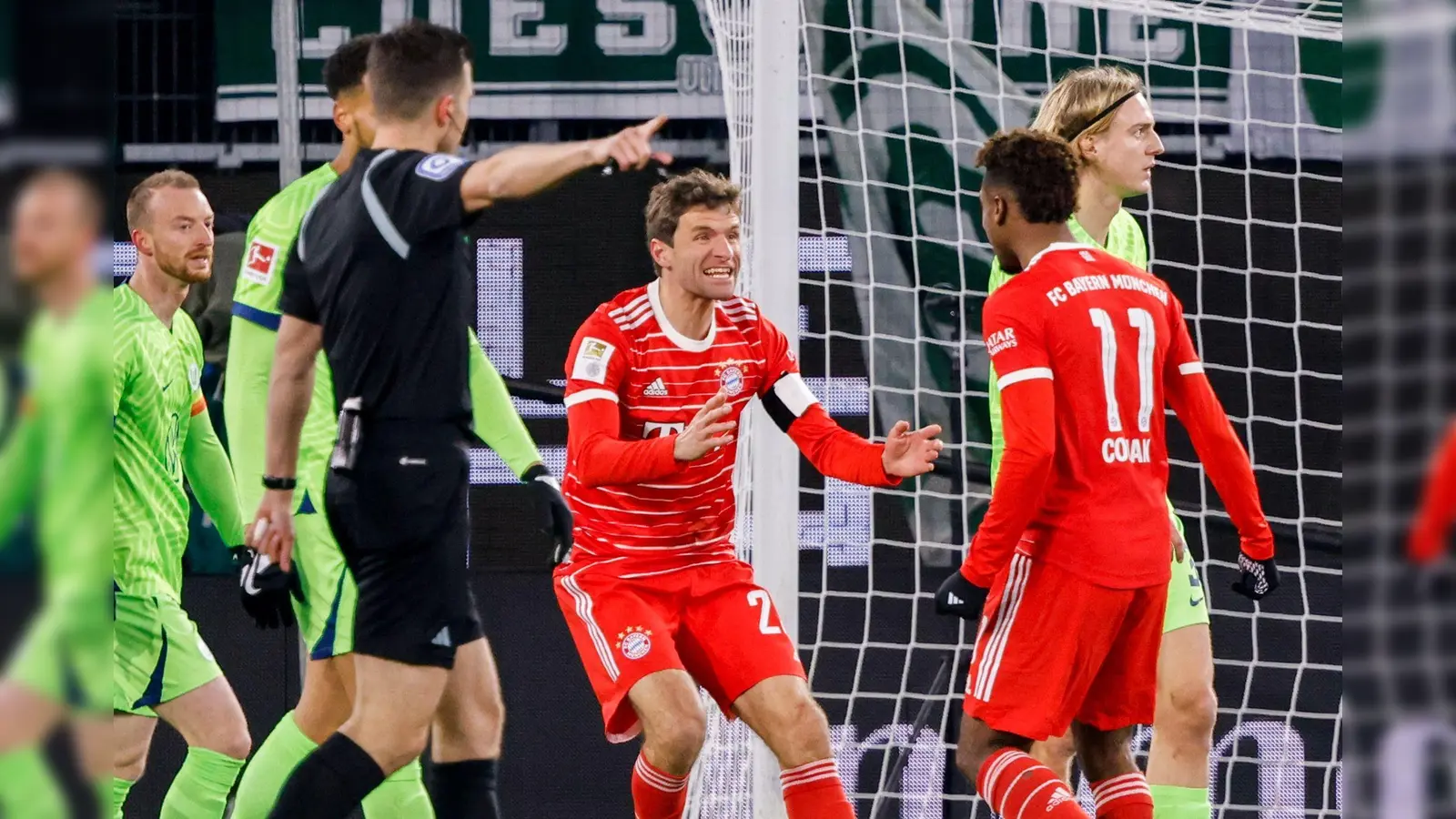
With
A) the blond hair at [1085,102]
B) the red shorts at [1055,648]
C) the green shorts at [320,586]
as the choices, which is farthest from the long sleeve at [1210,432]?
the green shorts at [320,586]

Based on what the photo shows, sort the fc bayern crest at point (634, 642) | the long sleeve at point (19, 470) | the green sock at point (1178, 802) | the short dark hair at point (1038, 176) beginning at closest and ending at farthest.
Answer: the long sleeve at point (19, 470), the short dark hair at point (1038, 176), the fc bayern crest at point (634, 642), the green sock at point (1178, 802)

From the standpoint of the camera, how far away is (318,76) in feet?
15.3

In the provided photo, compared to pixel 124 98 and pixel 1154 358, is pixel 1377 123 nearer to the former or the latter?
pixel 1154 358

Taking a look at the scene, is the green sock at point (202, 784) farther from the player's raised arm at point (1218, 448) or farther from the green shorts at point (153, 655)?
the player's raised arm at point (1218, 448)

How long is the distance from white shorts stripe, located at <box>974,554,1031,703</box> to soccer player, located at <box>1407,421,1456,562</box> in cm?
235

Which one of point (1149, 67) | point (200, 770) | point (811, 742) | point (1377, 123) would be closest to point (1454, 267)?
point (1377, 123)

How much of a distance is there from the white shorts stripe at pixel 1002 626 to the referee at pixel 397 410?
36.1 inches

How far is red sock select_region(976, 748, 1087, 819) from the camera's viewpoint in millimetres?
2908

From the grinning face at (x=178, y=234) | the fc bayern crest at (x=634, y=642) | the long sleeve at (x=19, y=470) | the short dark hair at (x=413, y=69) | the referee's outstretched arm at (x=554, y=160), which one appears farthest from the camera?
Answer: the grinning face at (x=178, y=234)

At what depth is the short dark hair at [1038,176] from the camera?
3.12 m

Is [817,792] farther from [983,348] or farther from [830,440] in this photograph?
[983,348]

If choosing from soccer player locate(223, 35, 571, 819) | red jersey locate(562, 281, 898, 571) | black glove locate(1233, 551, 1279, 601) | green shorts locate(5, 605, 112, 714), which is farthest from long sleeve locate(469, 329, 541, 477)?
green shorts locate(5, 605, 112, 714)

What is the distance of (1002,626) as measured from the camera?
9.99 feet

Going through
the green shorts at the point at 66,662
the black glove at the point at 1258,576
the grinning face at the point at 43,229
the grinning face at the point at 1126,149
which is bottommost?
the black glove at the point at 1258,576
